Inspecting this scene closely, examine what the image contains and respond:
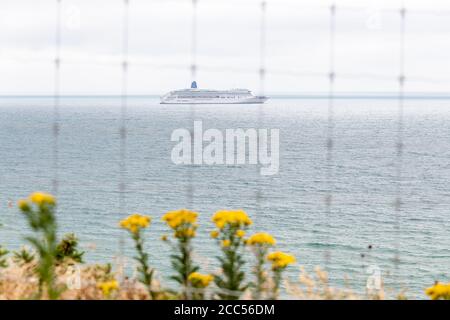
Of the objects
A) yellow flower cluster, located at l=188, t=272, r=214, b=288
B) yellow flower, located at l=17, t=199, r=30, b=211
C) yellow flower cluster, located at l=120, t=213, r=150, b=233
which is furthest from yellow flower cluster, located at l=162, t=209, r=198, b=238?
yellow flower, located at l=17, t=199, r=30, b=211

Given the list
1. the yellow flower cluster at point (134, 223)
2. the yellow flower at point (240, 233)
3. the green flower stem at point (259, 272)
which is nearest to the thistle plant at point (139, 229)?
the yellow flower cluster at point (134, 223)

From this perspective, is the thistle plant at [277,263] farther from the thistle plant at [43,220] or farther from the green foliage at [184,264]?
the thistle plant at [43,220]

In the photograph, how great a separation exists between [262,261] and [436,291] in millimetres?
952

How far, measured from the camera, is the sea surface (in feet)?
109

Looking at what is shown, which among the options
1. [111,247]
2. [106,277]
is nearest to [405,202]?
[111,247]

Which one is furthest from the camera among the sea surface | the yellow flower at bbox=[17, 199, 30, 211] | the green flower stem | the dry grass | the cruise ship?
the cruise ship

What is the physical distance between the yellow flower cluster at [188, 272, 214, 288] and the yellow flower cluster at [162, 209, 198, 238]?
0.22 metres

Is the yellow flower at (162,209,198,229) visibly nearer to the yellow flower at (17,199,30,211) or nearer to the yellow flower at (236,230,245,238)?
the yellow flower at (236,230,245,238)

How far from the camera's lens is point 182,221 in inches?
141

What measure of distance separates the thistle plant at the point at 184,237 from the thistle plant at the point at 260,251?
1.10 feet

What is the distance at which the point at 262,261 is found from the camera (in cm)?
362

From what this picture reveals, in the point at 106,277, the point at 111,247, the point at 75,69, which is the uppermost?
the point at 75,69

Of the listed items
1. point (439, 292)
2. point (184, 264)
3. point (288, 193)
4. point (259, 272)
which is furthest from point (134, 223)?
point (288, 193)
